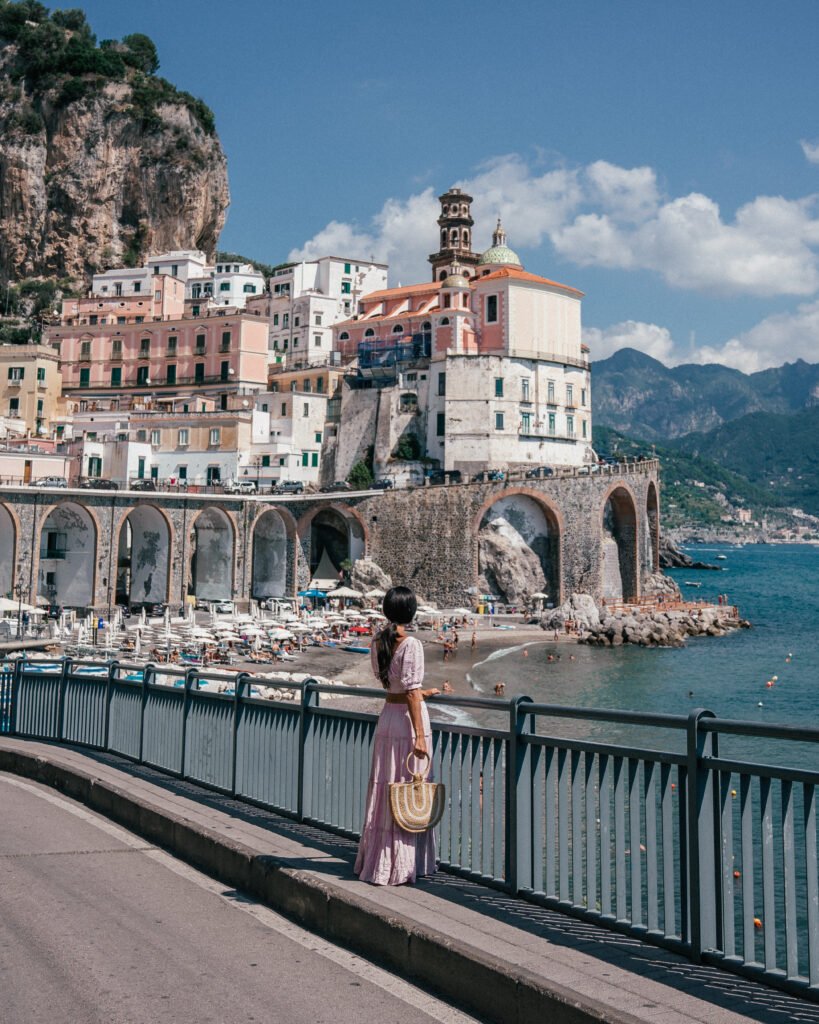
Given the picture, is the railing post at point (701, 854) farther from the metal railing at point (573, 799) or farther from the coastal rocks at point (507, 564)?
the coastal rocks at point (507, 564)

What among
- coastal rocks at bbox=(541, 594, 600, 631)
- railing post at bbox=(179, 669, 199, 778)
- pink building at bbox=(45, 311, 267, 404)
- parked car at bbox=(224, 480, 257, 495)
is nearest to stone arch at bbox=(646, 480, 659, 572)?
coastal rocks at bbox=(541, 594, 600, 631)

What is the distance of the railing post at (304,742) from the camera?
7934 mm

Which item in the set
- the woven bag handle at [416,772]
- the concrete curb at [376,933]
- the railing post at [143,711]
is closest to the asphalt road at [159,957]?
the concrete curb at [376,933]

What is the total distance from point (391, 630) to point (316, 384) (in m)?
68.0

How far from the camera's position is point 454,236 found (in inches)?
3204

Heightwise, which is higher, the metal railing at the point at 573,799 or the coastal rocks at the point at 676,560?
the coastal rocks at the point at 676,560

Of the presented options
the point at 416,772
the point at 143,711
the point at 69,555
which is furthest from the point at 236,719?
the point at 69,555

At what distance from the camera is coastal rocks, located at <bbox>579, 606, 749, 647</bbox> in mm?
56219

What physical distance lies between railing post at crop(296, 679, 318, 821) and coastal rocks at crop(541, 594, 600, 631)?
5046 centimetres

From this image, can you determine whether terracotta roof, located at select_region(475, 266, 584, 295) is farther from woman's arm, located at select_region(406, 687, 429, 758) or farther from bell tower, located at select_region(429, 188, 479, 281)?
woman's arm, located at select_region(406, 687, 429, 758)

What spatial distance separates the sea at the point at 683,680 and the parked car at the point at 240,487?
18509mm

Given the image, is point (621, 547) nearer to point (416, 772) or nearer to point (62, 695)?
point (62, 695)

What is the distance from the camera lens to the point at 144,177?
95.2 metres

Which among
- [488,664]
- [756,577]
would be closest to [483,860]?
[488,664]
